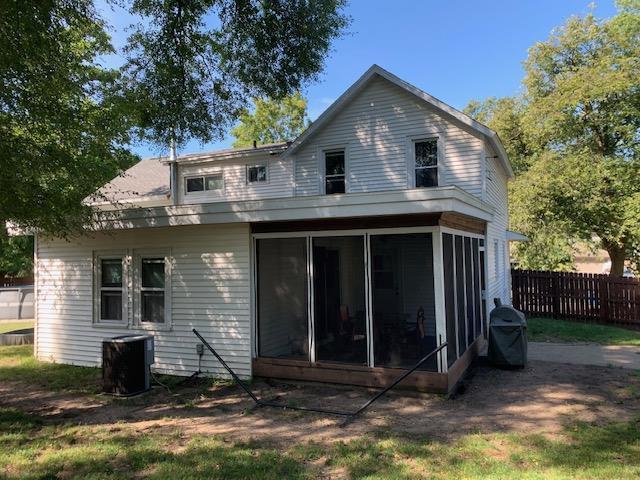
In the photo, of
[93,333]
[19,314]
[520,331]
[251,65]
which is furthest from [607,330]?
[19,314]

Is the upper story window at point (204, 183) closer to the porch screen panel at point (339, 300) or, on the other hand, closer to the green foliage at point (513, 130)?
the porch screen panel at point (339, 300)

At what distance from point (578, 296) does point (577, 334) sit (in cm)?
417

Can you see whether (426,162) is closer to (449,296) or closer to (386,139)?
(386,139)

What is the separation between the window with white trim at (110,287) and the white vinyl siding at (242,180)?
19.6 feet

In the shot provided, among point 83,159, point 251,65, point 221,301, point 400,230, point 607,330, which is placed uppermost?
point 251,65

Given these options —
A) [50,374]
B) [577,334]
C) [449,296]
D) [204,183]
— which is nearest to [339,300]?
[449,296]

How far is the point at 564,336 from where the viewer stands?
479 inches

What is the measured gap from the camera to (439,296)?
681 centimetres

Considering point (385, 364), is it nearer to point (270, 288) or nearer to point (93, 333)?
point (270, 288)

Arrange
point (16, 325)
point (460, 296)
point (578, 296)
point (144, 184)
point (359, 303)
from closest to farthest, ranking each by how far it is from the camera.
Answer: point (359, 303) → point (460, 296) → point (578, 296) → point (144, 184) → point (16, 325)

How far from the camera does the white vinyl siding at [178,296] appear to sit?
8156 mm

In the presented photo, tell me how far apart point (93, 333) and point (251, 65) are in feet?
20.8

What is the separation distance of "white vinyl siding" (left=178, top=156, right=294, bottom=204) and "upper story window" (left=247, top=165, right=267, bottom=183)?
7 cm

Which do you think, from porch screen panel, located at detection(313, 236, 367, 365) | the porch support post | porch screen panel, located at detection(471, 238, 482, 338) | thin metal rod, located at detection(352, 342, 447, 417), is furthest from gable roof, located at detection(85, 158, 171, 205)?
thin metal rod, located at detection(352, 342, 447, 417)
